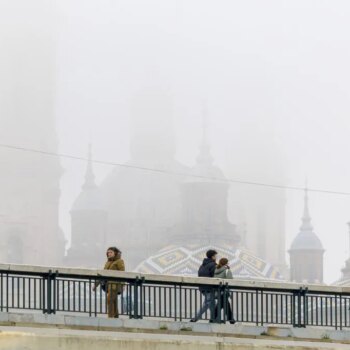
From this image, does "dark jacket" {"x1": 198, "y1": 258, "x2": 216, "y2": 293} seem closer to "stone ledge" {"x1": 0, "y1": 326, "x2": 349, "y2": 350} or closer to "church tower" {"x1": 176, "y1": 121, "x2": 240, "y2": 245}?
"stone ledge" {"x1": 0, "y1": 326, "x2": 349, "y2": 350}

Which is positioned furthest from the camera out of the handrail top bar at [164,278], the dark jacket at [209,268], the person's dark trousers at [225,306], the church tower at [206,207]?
the church tower at [206,207]

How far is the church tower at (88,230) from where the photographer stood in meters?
187

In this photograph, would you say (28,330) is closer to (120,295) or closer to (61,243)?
(120,295)

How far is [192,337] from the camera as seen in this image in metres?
25.5

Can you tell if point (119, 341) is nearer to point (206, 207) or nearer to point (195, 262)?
point (195, 262)

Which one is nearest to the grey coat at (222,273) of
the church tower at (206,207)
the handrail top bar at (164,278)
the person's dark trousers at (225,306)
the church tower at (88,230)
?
the handrail top bar at (164,278)

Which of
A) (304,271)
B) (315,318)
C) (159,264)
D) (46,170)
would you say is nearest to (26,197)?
(46,170)

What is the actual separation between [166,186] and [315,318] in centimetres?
17049

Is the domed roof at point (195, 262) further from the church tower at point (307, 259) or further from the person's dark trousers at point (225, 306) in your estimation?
the person's dark trousers at point (225, 306)

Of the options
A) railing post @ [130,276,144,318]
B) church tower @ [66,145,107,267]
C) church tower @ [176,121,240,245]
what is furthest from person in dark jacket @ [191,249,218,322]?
church tower @ [66,145,107,267]

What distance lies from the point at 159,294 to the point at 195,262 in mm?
134737

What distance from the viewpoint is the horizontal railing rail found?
25.8m

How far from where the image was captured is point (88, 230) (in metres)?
190

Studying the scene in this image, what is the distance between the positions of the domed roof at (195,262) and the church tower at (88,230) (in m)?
15.2
